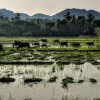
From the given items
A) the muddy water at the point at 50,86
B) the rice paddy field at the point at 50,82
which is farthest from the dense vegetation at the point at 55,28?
the muddy water at the point at 50,86

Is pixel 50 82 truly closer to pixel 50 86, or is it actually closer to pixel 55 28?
pixel 50 86

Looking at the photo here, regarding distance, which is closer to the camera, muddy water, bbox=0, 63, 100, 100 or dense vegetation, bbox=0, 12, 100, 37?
muddy water, bbox=0, 63, 100, 100

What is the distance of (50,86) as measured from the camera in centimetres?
1902

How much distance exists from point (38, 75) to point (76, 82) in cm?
369

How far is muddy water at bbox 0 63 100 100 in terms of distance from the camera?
16.6 meters

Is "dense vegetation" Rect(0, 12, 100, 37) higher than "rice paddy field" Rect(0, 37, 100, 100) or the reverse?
higher

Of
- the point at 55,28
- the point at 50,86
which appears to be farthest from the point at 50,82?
the point at 55,28

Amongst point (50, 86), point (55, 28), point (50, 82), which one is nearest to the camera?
point (50, 86)

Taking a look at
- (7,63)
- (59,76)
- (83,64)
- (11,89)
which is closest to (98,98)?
(11,89)

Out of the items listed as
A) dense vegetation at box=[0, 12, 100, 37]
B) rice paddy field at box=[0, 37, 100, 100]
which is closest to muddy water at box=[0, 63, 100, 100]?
rice paddy field at box=[0, 37, 100, 100]

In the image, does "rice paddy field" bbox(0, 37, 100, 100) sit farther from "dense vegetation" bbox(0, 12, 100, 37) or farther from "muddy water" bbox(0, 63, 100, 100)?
"dense vegetation" bbox(0, 12, 100, 37)

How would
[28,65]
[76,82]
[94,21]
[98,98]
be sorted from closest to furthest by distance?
[98,98], [76,82], [28,65], [94,21]

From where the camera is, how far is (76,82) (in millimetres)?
19891

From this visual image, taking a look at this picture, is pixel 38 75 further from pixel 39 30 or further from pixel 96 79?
pixel 39 30
